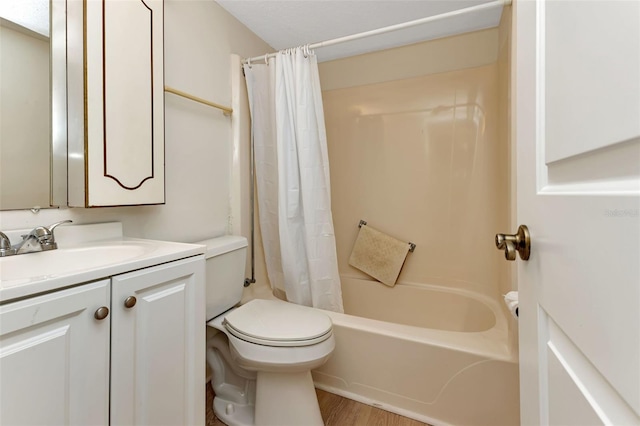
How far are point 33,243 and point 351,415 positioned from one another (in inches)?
56.5

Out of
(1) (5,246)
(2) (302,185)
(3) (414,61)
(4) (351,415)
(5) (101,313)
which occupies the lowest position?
(4) (351,415)

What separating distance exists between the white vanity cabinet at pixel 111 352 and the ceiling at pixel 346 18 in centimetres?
151

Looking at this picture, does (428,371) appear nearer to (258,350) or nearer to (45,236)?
(258,350)

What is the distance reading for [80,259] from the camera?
0.95m

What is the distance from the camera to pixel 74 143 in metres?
1.02

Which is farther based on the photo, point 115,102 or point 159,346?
point 115,102

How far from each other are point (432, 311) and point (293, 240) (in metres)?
1.13

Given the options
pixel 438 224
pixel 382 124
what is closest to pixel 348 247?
pixel 438 224

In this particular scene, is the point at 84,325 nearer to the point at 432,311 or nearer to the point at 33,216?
the point at 33,216

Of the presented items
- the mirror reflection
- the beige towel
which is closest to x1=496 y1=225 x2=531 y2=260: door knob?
the mirror reflection

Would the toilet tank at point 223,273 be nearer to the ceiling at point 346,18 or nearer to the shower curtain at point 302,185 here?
the shower curtain at point 302,185

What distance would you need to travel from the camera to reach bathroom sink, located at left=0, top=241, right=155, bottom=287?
0.80 metres

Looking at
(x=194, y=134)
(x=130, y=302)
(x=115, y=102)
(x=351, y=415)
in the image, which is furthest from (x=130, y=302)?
(x=351, y=415)

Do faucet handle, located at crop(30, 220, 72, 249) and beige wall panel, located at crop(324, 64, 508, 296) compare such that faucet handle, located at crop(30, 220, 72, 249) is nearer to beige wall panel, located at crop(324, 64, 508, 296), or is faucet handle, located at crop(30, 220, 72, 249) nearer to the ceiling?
the ceiling
